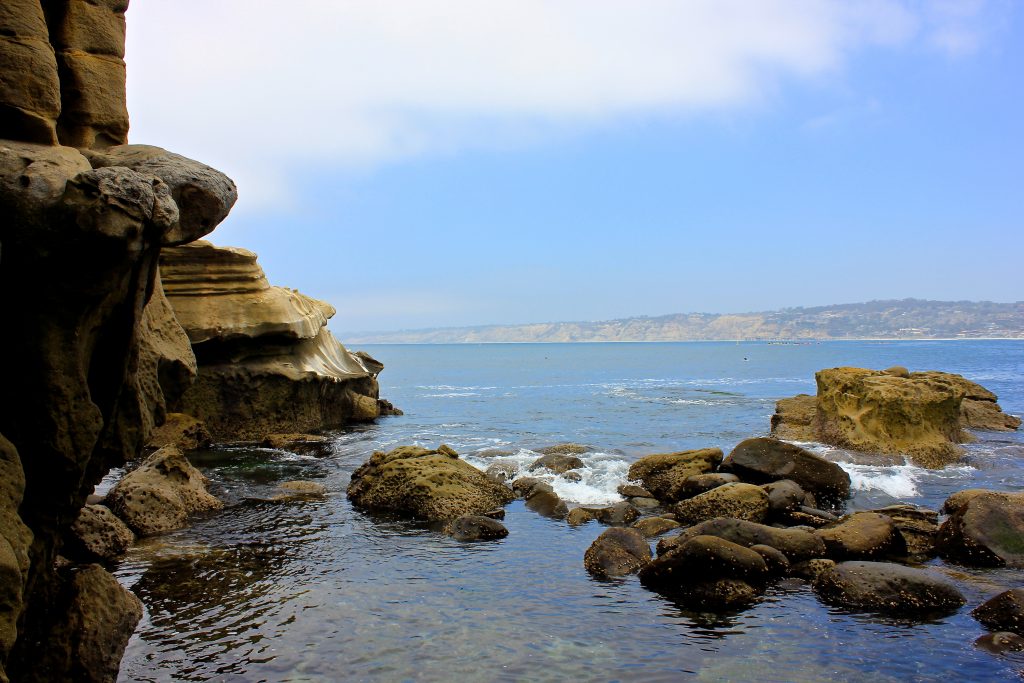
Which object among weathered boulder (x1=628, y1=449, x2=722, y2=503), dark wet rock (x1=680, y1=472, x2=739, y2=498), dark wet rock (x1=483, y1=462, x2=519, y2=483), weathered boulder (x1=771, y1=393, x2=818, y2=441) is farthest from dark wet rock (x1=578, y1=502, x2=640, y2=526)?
weathered boulder (x1=771, y1=393, x2=818, y2=441)

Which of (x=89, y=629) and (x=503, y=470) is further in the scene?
(x=503, y=470)

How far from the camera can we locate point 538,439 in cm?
3138

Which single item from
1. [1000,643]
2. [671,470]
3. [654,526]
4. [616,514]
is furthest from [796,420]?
[1000,643]

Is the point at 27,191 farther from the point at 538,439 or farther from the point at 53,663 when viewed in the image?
the point at 538,439

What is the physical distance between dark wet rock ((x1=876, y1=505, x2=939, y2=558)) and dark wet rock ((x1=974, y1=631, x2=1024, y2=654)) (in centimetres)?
383

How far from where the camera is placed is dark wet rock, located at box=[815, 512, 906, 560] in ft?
42.7

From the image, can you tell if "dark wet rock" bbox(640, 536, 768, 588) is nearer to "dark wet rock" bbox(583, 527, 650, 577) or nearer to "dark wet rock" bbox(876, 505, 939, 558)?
"dark wet rock" bbox(583, 527, 650, 577)

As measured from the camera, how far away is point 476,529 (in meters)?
15.1

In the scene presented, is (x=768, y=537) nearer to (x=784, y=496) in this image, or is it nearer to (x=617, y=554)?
(x=617, y=554)

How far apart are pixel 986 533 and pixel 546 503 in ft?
27.3

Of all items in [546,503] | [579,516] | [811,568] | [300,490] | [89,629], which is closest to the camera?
[89,629]

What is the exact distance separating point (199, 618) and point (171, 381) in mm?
3302

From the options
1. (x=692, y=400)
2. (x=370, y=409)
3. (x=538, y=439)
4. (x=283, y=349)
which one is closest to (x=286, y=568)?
(x=283, y=349)

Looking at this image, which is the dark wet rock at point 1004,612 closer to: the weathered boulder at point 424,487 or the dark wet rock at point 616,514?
the dark wet rock at point 616,514
